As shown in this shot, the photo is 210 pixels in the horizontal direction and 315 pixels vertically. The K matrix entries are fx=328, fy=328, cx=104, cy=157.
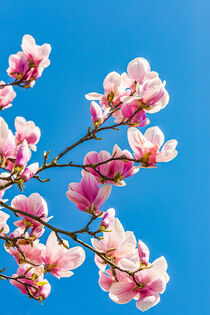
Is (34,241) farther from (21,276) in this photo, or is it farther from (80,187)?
(80,187)

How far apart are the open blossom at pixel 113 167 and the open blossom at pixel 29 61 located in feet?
1.96

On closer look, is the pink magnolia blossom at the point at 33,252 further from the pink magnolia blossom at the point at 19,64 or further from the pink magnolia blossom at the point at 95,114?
the pink magnolia blossom at the point at 19,64

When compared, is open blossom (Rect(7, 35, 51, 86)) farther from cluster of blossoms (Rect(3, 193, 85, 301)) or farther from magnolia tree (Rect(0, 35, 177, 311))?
cluster of blossoms (Rect(3, 193, 85, 301))

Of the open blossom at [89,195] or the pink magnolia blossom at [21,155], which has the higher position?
the open blossom at [89,195]

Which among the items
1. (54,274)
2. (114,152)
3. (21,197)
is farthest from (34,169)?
(54,274)

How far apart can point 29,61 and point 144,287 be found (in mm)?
1182

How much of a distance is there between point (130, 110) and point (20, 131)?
1.69ft

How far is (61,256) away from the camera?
1.32 metres

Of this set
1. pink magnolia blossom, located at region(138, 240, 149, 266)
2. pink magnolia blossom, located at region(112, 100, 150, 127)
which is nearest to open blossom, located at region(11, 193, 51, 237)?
pink magnolia blossom, located at region(138, 240, 149, 266)

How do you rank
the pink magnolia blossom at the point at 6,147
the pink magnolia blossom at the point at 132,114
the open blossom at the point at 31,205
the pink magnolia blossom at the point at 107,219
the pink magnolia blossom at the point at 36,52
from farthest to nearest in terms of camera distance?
the pink magnolia blossom at the point at 36,52 → the pink magnolia blossom at the point at 132,114 → the open blossom at the point at 31,205 → the pink magnolia blossom at the point at 107,219 → the pink magnolia blossom at the point at 6,147

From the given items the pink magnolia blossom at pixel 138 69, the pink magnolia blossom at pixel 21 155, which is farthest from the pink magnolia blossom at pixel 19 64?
the pink magnolia blossom at pixel 21 155

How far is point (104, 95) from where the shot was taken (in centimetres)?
155

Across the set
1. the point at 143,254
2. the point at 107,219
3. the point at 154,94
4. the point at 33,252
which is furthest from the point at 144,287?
the point at 154,94

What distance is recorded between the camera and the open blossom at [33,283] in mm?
1329
